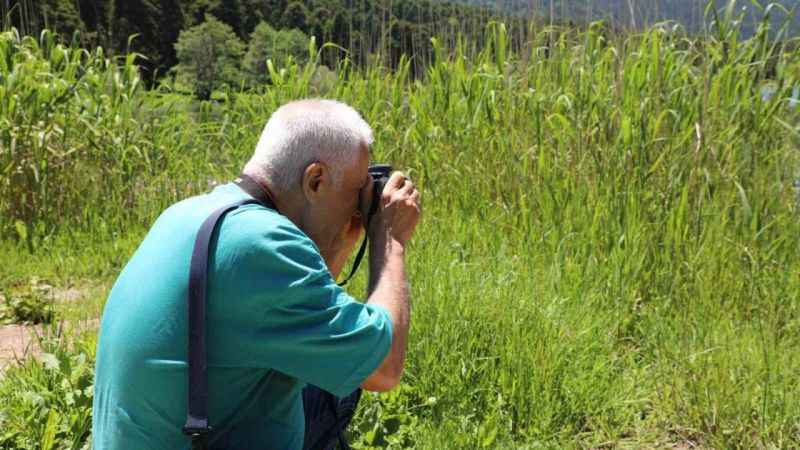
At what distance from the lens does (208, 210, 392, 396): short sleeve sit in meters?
1.78

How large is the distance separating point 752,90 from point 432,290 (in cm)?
226

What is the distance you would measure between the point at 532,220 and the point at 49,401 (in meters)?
2.46

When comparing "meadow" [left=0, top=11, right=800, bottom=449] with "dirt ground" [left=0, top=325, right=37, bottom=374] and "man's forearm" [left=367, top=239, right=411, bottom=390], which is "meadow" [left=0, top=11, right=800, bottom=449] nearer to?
"dirt ground" [left=0, top=325, right=37, bottom=374]

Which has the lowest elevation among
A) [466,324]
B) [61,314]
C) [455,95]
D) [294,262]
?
[61,314]

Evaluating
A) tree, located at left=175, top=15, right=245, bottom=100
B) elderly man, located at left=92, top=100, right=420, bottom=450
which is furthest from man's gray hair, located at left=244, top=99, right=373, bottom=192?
tree, located at left=175, top=15, right=245, bottom=100

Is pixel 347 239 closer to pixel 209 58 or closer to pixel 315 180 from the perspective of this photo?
pixel 315 180

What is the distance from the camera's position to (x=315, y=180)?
198 centimetres

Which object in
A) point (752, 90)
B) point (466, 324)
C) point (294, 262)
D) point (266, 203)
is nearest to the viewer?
A: point (294, 262)

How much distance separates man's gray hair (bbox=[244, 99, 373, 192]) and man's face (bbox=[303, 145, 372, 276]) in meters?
0.03

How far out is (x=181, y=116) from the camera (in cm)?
648

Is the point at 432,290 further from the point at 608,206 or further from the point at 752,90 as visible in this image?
the point at 752,90

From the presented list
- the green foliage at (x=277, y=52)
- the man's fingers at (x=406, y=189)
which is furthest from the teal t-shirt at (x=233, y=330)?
the green foliage at (x=277, y=52)

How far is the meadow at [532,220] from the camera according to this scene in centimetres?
318

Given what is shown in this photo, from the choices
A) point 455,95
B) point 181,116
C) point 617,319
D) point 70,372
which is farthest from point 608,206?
point 181,116
